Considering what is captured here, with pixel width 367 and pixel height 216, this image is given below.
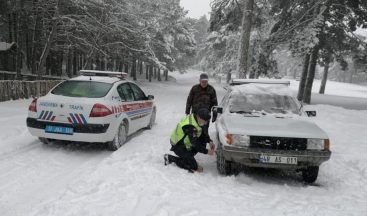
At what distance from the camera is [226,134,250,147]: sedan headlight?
5863mm

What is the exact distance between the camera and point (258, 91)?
7.61 metres

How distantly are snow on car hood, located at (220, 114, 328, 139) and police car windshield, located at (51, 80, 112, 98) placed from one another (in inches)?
114

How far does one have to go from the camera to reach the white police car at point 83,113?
7176 millimetres

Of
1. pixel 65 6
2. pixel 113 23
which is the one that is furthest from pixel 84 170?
pixel 113 23

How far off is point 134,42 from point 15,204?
22165 mm

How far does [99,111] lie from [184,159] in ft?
6.86

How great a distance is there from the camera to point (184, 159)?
21.4 feet

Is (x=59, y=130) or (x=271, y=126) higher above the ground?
(x=271, y=126)

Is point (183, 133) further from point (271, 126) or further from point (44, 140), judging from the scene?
point (44, 140)

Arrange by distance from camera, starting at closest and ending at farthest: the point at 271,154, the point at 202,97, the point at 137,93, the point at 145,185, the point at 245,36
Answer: the point at 145,185 → the point at 271,154 → the point at 202,97 → the point at 137,93 → the point at 245,36

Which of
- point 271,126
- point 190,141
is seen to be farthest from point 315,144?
point 190,141

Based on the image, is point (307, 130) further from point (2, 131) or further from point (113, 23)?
point (113, 23)

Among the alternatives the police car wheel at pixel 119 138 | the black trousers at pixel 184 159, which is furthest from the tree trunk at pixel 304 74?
the black trousers at pixel 184 159

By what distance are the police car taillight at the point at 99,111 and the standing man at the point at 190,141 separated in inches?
65.2
